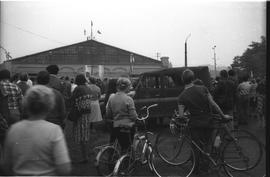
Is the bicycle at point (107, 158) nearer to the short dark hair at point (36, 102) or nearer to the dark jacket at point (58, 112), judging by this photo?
the dark jacket at point (58, 112)

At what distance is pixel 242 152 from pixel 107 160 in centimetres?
196

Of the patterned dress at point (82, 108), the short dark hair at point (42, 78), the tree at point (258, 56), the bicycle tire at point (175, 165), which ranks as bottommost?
the bicycle tire at point (175, 165)

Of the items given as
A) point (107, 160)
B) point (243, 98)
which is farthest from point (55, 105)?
point (243, 98)

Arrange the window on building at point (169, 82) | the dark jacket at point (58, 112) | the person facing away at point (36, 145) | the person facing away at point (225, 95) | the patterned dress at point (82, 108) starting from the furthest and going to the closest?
the window on building at point (169, 82)
the person facing away at point (225, 95)
the patterned dress at point (82, 108)
the dark jacket at point (58, 112)
the person facing away at point (36, 145)

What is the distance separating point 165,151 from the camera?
6.22 meters

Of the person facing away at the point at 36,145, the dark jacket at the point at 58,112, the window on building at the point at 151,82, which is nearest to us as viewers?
the person facing away at the point at 36,145

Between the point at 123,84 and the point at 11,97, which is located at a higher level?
the point at 123,84

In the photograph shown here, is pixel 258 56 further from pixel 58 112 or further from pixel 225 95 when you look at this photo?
pixel 58 112

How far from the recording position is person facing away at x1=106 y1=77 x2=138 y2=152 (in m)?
5.36

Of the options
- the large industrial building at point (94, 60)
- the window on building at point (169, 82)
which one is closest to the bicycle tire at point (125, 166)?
the window on building at point (169, 82)

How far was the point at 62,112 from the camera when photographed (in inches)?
219

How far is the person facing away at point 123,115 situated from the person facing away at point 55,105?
2.48 ft

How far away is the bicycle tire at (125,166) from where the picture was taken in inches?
195

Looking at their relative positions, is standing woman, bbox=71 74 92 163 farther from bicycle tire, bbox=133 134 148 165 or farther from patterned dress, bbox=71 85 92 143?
bicycle tire, bbox=133 134 148 165
